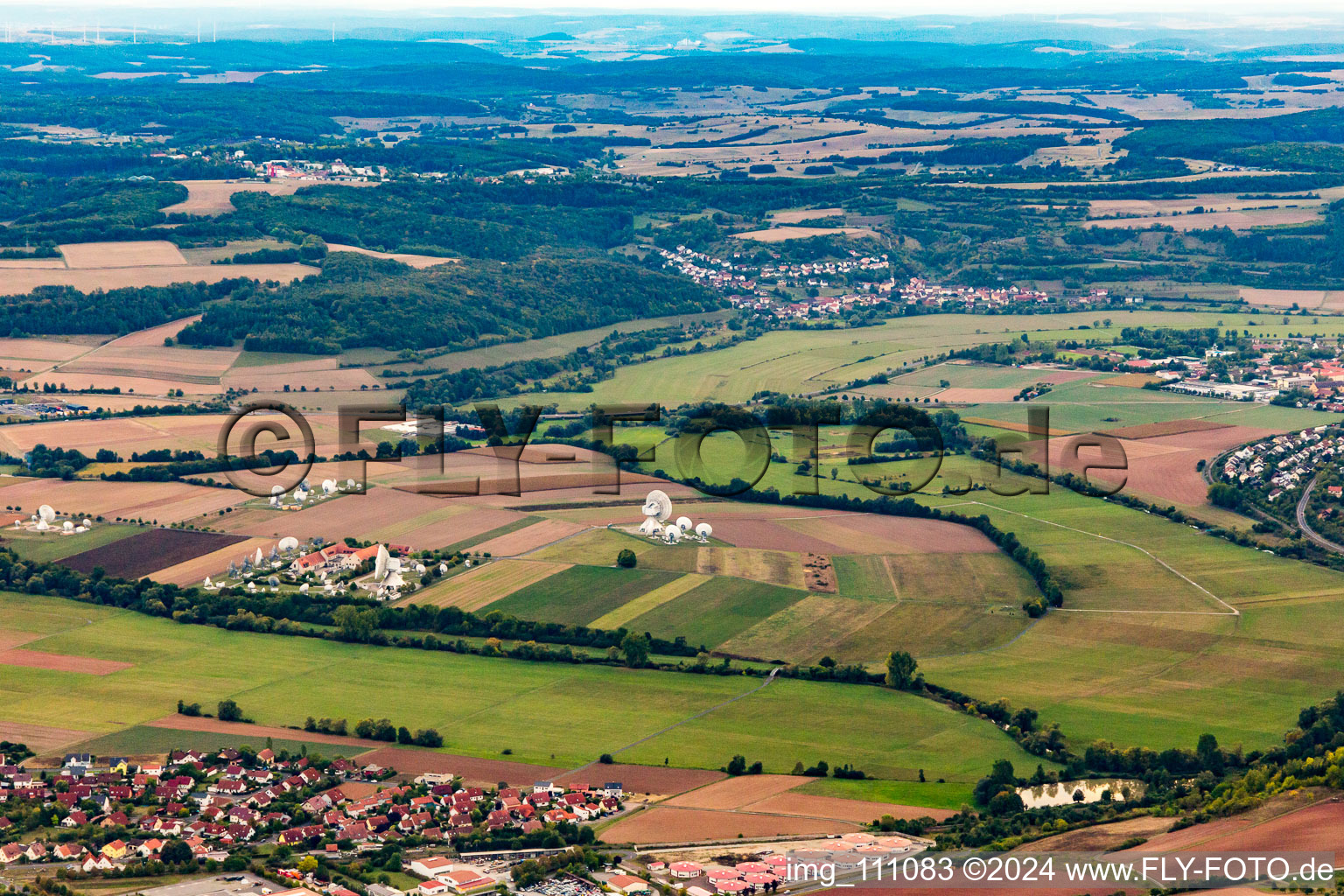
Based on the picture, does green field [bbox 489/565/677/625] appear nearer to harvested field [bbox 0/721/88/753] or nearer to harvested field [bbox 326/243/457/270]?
harvested field [bbox 0/721/88/753]

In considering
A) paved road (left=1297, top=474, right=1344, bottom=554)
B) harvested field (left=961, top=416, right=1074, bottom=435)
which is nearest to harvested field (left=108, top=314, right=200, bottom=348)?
harvested field (left=961, top=416, right=1074, bottom=435)

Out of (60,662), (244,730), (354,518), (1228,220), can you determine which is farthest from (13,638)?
(1228,220)

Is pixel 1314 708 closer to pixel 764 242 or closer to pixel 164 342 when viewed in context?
pixel 164 342

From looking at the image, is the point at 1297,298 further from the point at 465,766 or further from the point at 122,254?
the point at 465,766

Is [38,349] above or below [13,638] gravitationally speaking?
above

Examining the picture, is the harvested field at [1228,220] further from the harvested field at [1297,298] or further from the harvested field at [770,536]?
the harvested field at [770,536]

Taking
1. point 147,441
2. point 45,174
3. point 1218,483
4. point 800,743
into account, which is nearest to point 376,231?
point 45,174

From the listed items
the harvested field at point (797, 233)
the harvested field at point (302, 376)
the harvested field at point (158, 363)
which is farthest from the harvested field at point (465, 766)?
the harvested field at point (797, 233)
